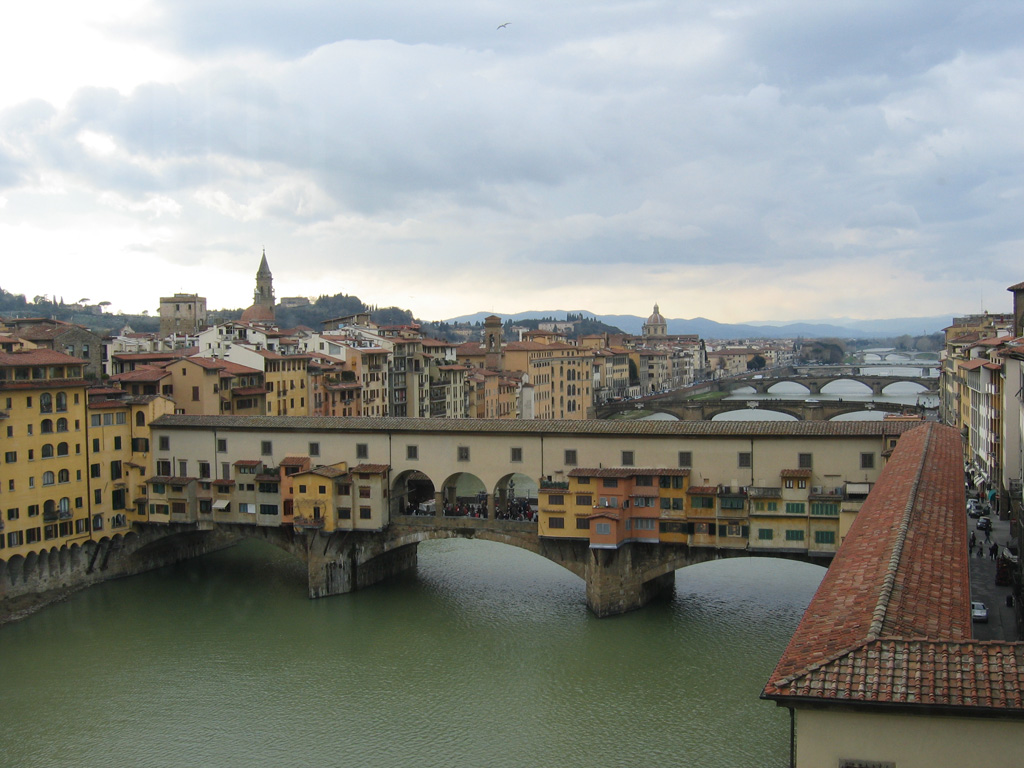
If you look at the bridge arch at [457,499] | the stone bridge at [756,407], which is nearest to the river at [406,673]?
the bridge arch at [457,499]

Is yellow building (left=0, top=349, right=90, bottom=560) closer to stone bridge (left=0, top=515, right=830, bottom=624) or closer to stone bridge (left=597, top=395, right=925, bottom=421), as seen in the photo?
stone bridge (left=0, top=515, right=830, bottom=624)

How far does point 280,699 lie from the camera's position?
22.0 m

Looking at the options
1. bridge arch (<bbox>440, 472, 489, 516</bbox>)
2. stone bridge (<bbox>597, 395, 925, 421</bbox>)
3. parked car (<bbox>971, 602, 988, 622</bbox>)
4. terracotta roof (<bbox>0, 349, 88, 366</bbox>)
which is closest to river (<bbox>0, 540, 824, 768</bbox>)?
bridge arch (<bbox>440, 472, 489, 516</bbox>)

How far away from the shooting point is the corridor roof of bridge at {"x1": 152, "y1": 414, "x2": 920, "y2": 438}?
88.1 feet

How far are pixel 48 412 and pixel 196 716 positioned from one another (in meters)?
14.3

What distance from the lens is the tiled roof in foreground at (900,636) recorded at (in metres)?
7.79

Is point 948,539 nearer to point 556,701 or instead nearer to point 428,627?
point 556,701

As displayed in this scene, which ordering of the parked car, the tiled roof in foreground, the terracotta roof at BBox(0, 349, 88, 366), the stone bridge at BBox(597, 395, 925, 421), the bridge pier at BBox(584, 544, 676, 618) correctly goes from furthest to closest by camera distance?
the stone bridge at BBox(597, 395, 925, 421) → the terracotta roof at BBox(0, 349, 88, 366) → the bridge pier at BBox(584, 544, 676, 618) → the parked car → the tiled roof in foreground

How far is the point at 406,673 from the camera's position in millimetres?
23547

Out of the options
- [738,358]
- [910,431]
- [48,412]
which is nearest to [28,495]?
[48,412]

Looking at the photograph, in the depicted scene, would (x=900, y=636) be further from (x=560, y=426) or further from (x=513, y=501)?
(x=513, y=501)

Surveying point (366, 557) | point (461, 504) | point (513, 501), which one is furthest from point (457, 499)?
point (366, 557)

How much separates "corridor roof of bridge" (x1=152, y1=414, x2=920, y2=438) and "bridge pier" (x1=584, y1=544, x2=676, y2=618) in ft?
12.2

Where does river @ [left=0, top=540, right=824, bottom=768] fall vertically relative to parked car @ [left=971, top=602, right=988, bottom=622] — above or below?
below
